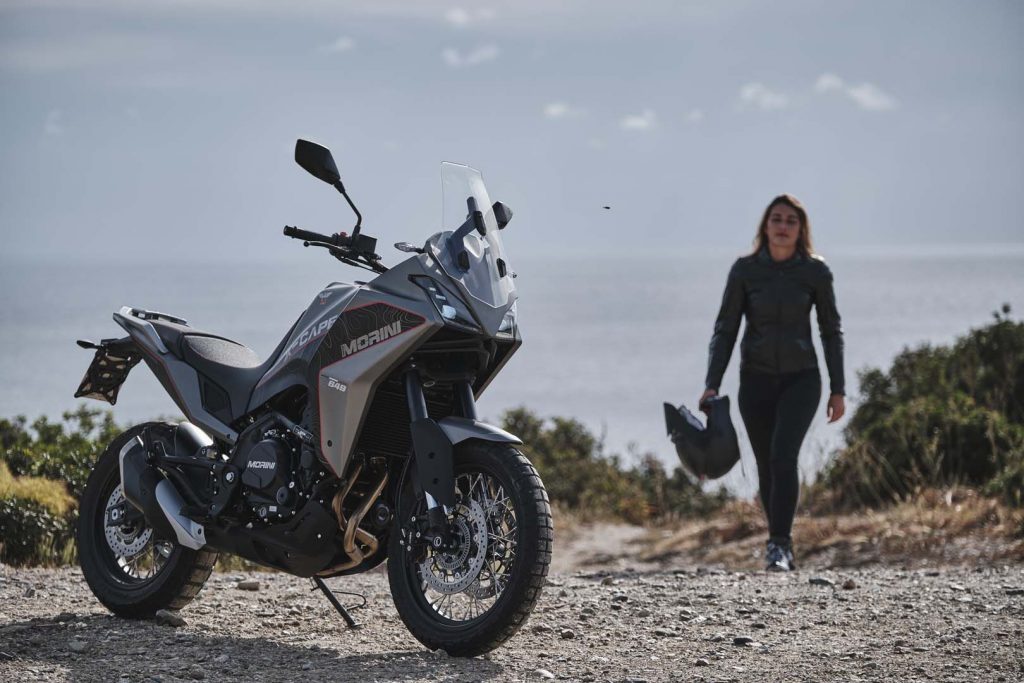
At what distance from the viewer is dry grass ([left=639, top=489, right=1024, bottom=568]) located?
28.4 ft

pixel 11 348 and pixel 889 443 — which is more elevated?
pixel 11 348

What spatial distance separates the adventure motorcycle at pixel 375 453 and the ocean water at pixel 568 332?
408mm

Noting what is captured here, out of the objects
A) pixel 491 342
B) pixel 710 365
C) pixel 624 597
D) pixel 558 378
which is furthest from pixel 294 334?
pixel 558 378

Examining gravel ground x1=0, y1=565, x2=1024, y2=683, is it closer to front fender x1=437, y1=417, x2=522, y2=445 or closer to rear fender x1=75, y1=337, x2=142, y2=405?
front fender x1=437, y1=417, x2=522, y2=445

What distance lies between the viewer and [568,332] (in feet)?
181

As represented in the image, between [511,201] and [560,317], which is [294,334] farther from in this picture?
[560,317]

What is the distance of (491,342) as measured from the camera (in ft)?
16.6

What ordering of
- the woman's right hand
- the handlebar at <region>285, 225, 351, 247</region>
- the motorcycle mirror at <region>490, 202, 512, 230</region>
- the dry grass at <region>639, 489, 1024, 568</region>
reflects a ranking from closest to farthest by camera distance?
1. the handlebar at <region>285, 225, 351, 247</region>
2. the motorcycle mirror at <region>490, 202, 512, 230</region>
3. the woman's right hand
4. the dry grass at <region>639, 489, 1024, 568</region>

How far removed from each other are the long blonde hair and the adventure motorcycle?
315 centimetres

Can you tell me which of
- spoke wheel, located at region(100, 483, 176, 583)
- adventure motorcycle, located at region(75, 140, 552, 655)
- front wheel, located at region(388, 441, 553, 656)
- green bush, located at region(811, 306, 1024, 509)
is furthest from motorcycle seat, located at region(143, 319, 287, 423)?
green bush, located at region(811, 306, 1024, 509)

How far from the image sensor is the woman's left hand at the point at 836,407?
793cm

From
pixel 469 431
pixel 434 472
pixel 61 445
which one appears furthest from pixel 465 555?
pixel 61 445

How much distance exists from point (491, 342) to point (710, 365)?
135 inches

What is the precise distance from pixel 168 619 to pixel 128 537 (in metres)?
0.54
